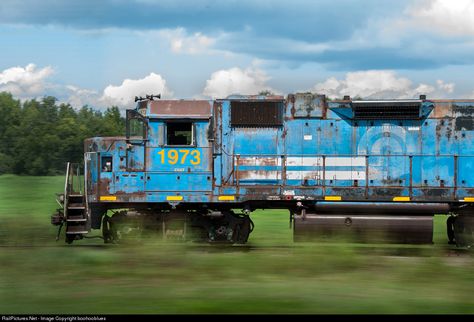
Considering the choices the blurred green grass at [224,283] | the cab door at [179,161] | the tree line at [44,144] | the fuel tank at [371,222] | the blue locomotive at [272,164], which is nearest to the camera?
the blurred green grass at [224,283]

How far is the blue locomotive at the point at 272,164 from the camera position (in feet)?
43.7

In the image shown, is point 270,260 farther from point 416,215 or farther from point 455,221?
point 455,221

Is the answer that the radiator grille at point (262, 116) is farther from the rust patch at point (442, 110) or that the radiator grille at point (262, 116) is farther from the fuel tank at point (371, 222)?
the rust patch at point (442, 110)

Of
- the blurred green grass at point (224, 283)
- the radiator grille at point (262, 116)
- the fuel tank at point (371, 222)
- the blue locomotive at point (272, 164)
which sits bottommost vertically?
the blurred green grass at point (224, 283)

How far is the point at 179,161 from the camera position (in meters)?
13.5

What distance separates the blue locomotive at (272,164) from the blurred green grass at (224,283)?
10.2 feet

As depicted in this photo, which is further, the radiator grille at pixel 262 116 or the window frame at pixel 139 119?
the radiator grille at pixel 262 116

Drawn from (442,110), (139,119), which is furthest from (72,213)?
(442,110)

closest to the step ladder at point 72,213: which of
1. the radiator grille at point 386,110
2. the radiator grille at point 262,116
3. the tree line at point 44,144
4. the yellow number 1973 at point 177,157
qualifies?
the yellow number 1973 at point 177,157

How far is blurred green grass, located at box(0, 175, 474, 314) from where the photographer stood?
6.22 m

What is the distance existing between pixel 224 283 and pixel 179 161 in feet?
21.0

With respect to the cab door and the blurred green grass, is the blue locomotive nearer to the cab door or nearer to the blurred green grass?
the cab door

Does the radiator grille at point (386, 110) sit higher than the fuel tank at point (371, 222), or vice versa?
the radiator grille at point (386, 110)

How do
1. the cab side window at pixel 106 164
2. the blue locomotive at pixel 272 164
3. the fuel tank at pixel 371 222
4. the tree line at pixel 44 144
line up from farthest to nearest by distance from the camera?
the tree line at pixel 44 144 < the cab side window at pixel 106 164 < the blue locomotive at pixel 272 164 < the fuel tank at pixel 371 222
